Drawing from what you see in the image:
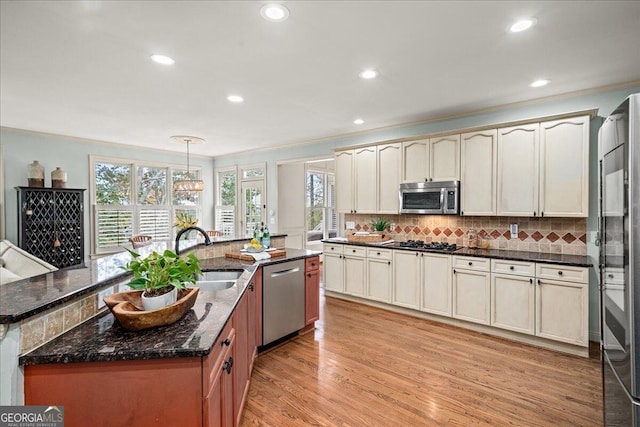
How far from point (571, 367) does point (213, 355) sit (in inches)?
127

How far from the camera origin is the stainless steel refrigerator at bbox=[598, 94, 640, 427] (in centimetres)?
136

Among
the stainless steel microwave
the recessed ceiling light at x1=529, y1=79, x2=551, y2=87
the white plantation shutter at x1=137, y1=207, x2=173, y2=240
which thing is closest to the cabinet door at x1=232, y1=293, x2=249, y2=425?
the stainless steel microwave

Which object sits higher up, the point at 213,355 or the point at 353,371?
the point at 213,355

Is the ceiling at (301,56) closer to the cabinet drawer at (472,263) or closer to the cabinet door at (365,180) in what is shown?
the cabinet door at (365,180)

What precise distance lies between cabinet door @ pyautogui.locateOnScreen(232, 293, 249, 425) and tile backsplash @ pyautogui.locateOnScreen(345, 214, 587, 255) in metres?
3.03

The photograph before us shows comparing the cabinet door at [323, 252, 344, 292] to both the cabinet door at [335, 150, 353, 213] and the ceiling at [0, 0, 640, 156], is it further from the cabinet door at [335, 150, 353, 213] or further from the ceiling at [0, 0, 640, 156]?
the ceiling at [0, 0, 640, 156]

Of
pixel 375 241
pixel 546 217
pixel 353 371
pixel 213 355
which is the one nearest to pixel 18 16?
pixel 213 355

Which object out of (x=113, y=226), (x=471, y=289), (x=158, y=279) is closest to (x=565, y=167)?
(x=471, y=289)

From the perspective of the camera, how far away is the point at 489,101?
12.7 feet

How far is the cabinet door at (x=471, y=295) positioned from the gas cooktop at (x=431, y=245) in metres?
0.33

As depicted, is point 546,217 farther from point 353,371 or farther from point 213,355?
point 213,355

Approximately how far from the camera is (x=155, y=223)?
6.98m

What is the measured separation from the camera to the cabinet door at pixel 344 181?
5.20m
